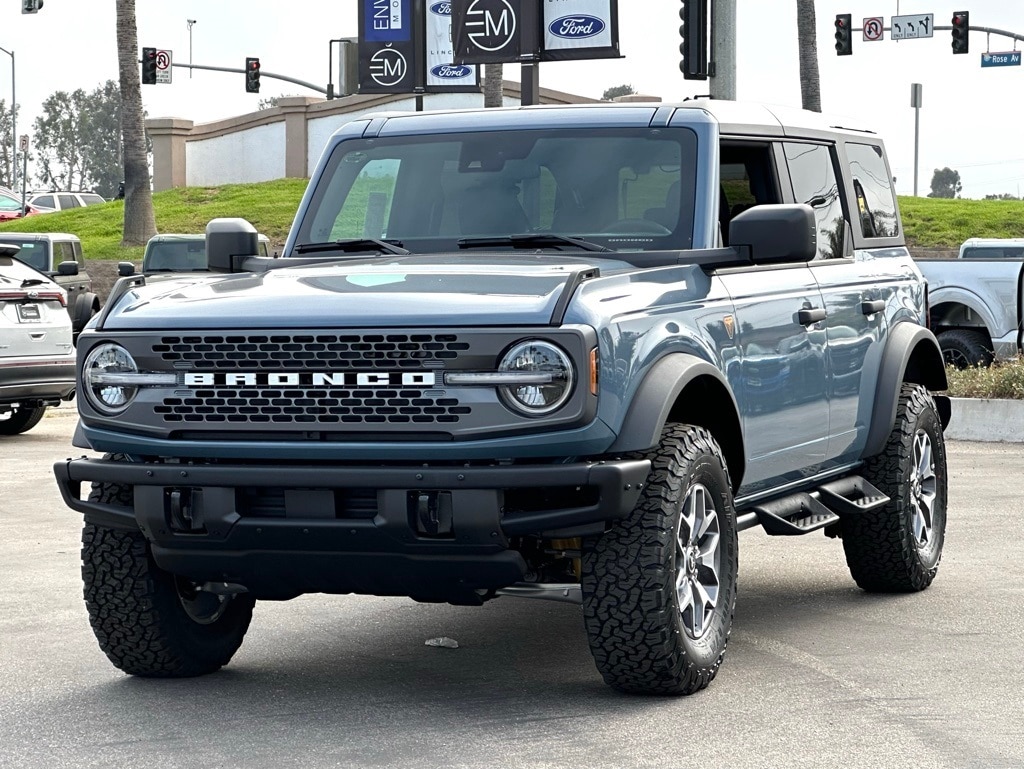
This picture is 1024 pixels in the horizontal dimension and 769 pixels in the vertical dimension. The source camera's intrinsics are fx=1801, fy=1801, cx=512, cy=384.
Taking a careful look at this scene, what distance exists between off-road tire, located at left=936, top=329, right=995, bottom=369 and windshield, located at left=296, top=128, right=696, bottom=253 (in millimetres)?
13081

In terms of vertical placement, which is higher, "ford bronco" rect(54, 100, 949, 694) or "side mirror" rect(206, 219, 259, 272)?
"side mirror" rect(206, 219, 259, 272)

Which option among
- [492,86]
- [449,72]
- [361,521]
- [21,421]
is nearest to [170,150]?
[492,86]

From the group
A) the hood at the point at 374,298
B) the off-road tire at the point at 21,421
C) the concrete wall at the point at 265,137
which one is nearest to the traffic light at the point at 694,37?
the off-road tire at the point at 21,421

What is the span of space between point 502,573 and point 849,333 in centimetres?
272

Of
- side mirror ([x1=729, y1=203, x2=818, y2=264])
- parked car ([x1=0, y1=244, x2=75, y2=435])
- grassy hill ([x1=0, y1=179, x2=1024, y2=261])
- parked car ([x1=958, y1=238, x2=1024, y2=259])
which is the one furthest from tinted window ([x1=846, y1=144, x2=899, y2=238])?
grassy hill ([x1=0, y1=179, x2=1024, y2=261])

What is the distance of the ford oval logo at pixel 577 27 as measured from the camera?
30.2 metres

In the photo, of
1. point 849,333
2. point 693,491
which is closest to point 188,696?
point 693,491

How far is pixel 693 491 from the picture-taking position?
20.1 feet

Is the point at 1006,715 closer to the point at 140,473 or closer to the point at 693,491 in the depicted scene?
the point at 693,491

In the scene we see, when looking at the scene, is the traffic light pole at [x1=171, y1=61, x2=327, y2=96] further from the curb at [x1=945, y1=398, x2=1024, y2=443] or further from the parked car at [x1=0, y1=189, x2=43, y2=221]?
the curb at [x1=945, y1=398, x2=1024, y2=443]

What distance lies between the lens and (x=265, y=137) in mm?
52594

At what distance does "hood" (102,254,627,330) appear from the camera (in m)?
5.57

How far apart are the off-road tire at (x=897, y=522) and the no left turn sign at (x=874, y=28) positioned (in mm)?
37658

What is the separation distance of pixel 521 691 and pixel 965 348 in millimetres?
14343
